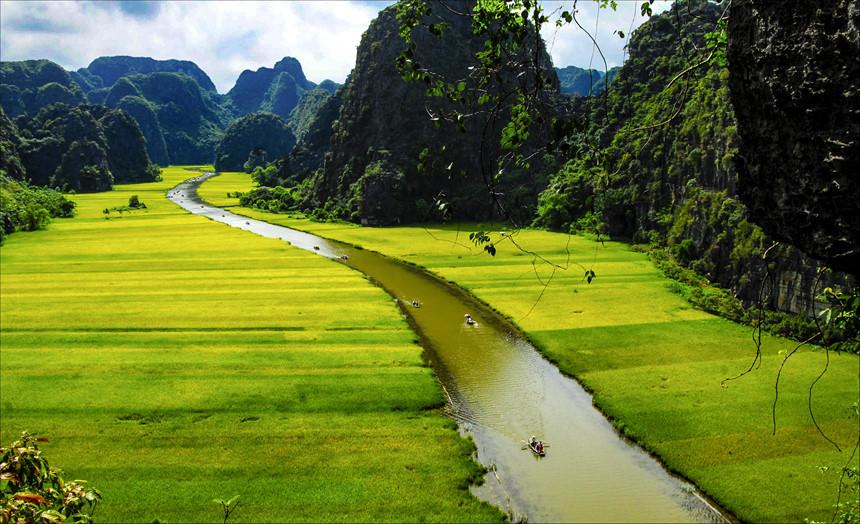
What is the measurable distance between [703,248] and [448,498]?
62.9 m

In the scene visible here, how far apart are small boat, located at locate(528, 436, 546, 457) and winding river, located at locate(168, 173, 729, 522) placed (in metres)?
0.28

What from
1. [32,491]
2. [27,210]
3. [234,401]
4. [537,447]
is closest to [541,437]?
[537,447]

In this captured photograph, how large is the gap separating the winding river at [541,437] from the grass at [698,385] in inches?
51.3

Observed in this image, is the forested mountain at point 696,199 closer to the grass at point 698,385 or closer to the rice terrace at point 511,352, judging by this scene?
the rice terrace at point 511,352

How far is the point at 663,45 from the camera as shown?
14262 centimetres

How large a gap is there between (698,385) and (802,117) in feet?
117

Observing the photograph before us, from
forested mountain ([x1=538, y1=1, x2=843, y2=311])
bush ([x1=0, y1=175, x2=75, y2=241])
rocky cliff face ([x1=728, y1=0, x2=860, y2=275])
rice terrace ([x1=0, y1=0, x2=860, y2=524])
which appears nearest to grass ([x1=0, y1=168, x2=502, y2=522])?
rice terrace ([x1=0, y1=0, x2=860, y2=524])

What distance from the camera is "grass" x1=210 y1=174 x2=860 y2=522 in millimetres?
26384

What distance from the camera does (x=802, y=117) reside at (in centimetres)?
613

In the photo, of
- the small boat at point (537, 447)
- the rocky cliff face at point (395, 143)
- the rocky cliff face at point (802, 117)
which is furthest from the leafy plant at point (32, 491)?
the rocky cliff face at point (395, 143)

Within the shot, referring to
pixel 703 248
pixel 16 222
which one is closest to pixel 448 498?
pixel 703 248

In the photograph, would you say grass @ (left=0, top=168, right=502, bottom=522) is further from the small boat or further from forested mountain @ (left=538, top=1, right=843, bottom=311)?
forested mountain @ (left=538, top=1, right=843, bottom=311)

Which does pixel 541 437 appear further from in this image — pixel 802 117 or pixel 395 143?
pixel 395 143

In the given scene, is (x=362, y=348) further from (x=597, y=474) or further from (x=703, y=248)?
(x=703, y=248)
